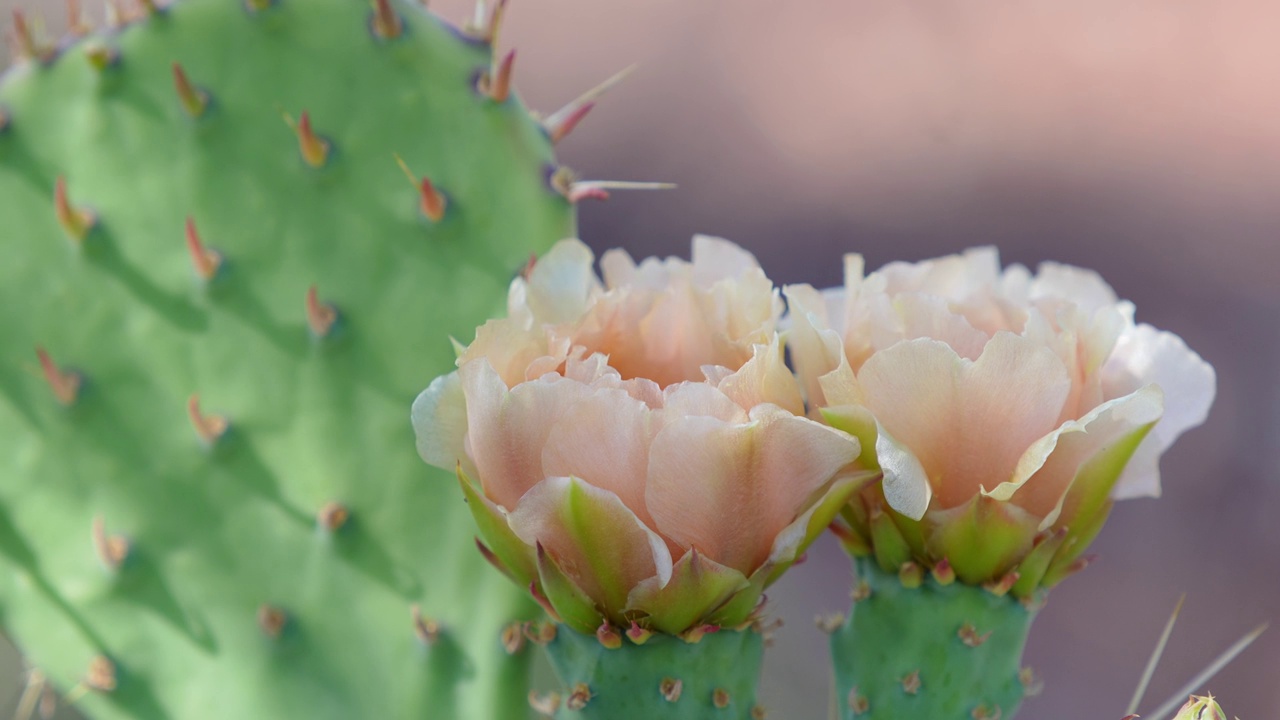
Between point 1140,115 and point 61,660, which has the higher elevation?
point 61,660

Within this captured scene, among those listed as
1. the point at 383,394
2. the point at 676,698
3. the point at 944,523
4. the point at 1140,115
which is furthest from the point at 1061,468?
the point at 1140,115

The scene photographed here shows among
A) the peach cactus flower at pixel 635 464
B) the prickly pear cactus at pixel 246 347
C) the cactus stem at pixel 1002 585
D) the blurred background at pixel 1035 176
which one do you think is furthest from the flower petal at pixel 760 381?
the blurred background at pixel 1035 176

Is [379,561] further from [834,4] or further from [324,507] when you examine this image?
[834,4]

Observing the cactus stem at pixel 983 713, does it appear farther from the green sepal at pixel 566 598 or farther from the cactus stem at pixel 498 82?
the cactus stem at pixel 498 82

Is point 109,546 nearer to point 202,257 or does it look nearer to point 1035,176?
point 202,257

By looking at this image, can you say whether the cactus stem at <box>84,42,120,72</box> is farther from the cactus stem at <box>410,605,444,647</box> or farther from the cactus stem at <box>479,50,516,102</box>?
the cactus stem at <box>410,605,444,647</box>

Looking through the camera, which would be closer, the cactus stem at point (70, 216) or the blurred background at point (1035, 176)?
the cactus stem at point (70, 216)

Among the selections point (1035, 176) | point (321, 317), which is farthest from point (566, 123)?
point (1035, 176)
